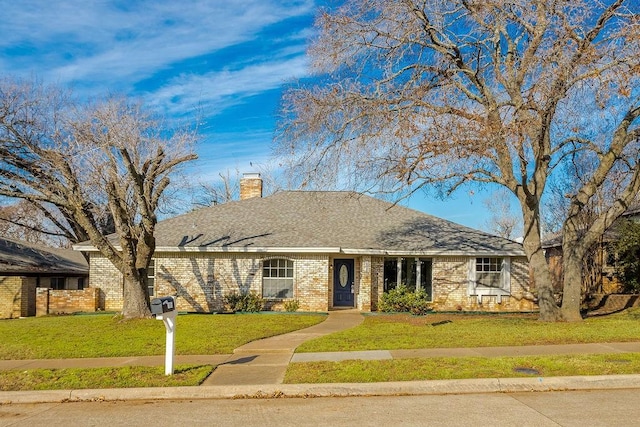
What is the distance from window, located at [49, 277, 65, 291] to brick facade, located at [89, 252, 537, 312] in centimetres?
848

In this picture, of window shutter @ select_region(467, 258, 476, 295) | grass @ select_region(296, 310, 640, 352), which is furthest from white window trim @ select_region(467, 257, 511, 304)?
grass @ select_region(296, 310, 640, 352)

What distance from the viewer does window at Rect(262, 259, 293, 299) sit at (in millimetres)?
21188

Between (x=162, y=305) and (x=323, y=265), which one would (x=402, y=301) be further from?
(x=162, y=305)

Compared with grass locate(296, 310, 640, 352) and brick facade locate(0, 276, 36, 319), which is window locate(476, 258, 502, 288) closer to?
grass locate(296, 310, 640, 352)

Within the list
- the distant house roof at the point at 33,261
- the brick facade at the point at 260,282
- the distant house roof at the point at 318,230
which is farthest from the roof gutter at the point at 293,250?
the distant house roof at the point at 33,261

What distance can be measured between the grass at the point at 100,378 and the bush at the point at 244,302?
420 inches

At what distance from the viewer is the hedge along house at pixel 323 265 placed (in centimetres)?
→ 2102

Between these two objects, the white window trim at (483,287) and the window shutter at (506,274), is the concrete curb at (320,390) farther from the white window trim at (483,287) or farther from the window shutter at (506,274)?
→ the window shutter at (506,274)

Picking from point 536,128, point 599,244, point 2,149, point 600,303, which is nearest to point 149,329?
point 2,149

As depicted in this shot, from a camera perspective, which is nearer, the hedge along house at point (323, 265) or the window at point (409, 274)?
the hedge along house at point (323, 265)

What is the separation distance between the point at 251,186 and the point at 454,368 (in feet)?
63.7

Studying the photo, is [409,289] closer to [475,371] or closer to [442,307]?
[442,307]

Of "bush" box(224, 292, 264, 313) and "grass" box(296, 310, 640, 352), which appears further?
"bush" box(224, 292, 264, 313)

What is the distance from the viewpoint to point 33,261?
27.3 metres
